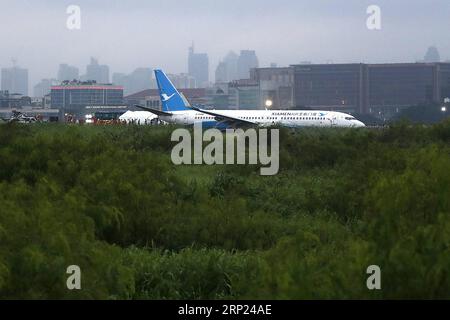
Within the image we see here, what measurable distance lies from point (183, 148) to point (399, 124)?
32.0 feet

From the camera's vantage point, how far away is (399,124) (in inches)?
1505

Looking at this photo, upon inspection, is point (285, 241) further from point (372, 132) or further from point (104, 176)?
point (372, 132)

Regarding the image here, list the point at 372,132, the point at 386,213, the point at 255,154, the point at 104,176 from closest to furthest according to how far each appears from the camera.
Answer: the point at 386,213, the point at 104,176, the point at 255,154, the point at 372,132

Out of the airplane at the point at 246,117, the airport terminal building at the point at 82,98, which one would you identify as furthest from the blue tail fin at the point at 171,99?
the airport terminal building at the point at 82,98

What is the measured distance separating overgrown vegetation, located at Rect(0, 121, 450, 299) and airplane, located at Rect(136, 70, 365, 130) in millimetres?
25172

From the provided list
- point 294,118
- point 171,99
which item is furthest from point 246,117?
point 171,99

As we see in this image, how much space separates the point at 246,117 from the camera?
57.3 m
